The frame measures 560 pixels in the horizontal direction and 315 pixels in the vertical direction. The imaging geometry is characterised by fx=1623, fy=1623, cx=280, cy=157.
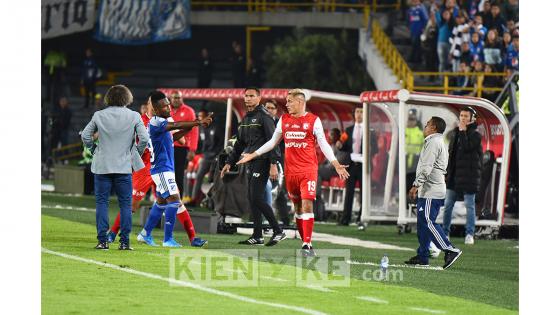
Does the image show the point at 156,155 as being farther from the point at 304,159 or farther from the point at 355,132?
the point at 355,132

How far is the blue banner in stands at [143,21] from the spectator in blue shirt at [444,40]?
11224mm

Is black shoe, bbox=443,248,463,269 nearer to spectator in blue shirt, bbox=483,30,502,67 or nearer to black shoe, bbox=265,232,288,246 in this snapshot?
black shoe, bbox=265,232,288,246

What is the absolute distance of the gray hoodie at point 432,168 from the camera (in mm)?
17703

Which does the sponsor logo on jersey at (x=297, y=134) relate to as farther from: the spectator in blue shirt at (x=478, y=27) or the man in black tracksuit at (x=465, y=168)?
the spectator in blue shirt at (x=478, y=27)

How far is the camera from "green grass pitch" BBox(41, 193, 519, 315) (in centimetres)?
1352

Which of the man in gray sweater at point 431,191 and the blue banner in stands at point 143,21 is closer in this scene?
the man in gray sweater at point 431,191

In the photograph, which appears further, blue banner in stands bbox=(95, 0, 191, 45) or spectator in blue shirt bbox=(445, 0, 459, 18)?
blue banner in stands bbox=(95, 0, 191, 45)

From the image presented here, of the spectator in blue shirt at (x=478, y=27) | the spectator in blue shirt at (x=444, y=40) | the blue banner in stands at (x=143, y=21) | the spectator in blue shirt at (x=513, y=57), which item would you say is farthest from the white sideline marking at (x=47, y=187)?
the blue banner in stands at (x=143, y=21)

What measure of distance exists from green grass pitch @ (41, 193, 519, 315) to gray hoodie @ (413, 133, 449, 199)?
904 mm

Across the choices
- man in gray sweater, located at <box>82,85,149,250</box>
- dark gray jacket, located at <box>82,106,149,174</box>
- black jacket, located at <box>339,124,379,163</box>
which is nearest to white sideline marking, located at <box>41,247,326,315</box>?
man in gray sweater, located at <box>82,85,149,250</box>

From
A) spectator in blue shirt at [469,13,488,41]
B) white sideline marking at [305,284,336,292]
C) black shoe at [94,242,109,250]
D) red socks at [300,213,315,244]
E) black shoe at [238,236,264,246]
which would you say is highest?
spectator in blue shirt at [469,13,488,41]

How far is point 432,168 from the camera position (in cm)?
1780
